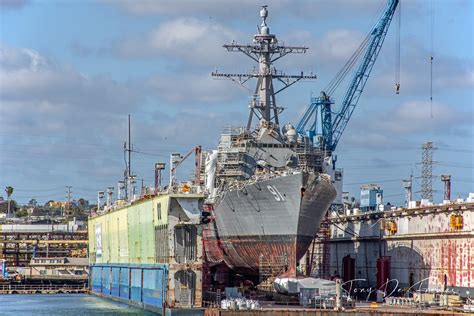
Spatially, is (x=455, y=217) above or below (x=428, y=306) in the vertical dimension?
above

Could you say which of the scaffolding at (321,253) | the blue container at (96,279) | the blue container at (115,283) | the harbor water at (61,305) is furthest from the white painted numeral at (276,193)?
the blue container at (96,279)

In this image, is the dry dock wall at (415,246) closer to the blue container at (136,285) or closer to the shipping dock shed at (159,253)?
the shipping dock shed at (159,253)

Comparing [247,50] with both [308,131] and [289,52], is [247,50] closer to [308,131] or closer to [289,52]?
[289,52]

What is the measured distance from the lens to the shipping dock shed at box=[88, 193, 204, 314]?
64.2 metres

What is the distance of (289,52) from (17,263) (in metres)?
80.6

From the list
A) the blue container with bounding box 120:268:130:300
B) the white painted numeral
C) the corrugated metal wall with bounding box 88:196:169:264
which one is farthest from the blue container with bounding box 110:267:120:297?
the white painted numeral

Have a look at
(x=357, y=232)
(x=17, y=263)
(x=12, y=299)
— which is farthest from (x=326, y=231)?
(x=17, y=263)

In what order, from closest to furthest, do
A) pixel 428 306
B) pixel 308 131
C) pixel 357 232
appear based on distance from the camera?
1. pixel 428 306
2. pixel 357 232
3. pixel 308 131

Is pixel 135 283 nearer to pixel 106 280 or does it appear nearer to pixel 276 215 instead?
pixel 276 215

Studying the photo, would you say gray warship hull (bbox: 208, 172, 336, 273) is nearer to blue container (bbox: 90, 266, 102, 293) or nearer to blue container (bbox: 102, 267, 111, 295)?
blue container (bbox: 102, 267, 111, 295)

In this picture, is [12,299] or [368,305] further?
[12,299]

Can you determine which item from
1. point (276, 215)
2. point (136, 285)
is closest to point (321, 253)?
point (136, 285)

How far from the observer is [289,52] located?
88688mm

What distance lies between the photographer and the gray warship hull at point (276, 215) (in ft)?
224
